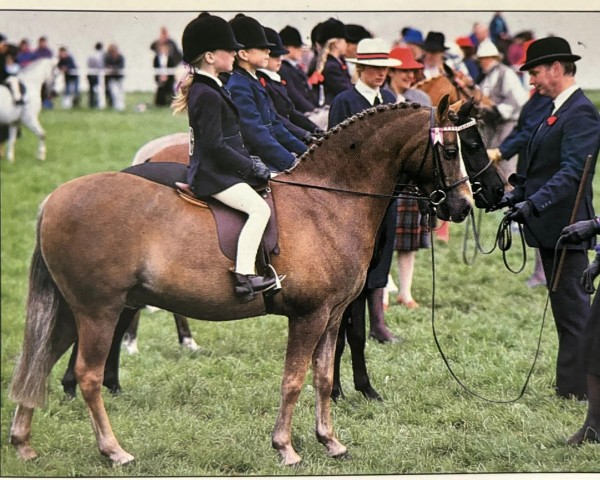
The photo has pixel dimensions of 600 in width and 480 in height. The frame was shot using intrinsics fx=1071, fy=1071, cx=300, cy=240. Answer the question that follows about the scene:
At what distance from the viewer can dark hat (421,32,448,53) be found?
9542 millimetres

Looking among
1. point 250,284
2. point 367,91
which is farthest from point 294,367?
point 367,91

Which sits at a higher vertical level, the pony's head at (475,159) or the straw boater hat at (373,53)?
the straw boater hat at (373,53)

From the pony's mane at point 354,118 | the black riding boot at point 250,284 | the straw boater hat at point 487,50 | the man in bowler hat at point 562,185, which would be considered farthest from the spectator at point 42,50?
the straw boater hat at point 487,50

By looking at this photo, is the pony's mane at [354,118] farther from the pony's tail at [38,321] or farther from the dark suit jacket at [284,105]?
the pony's tail at [38,321]

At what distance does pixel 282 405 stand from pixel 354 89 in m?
2.44

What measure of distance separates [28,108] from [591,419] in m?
6.71

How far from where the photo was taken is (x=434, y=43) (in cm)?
996

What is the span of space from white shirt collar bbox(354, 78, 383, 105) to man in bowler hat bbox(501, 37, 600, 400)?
1067 millimetres

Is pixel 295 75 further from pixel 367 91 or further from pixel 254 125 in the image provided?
pixel 254 125

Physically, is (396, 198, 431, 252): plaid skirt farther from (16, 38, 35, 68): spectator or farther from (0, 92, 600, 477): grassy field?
(16, 38, 35, 68): spectator

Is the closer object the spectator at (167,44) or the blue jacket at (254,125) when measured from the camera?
the blue jacket at (254,125)

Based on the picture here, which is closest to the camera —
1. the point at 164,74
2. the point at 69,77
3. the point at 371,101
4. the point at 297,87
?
the point at 371,101

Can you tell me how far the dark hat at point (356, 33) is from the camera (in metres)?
8.74
